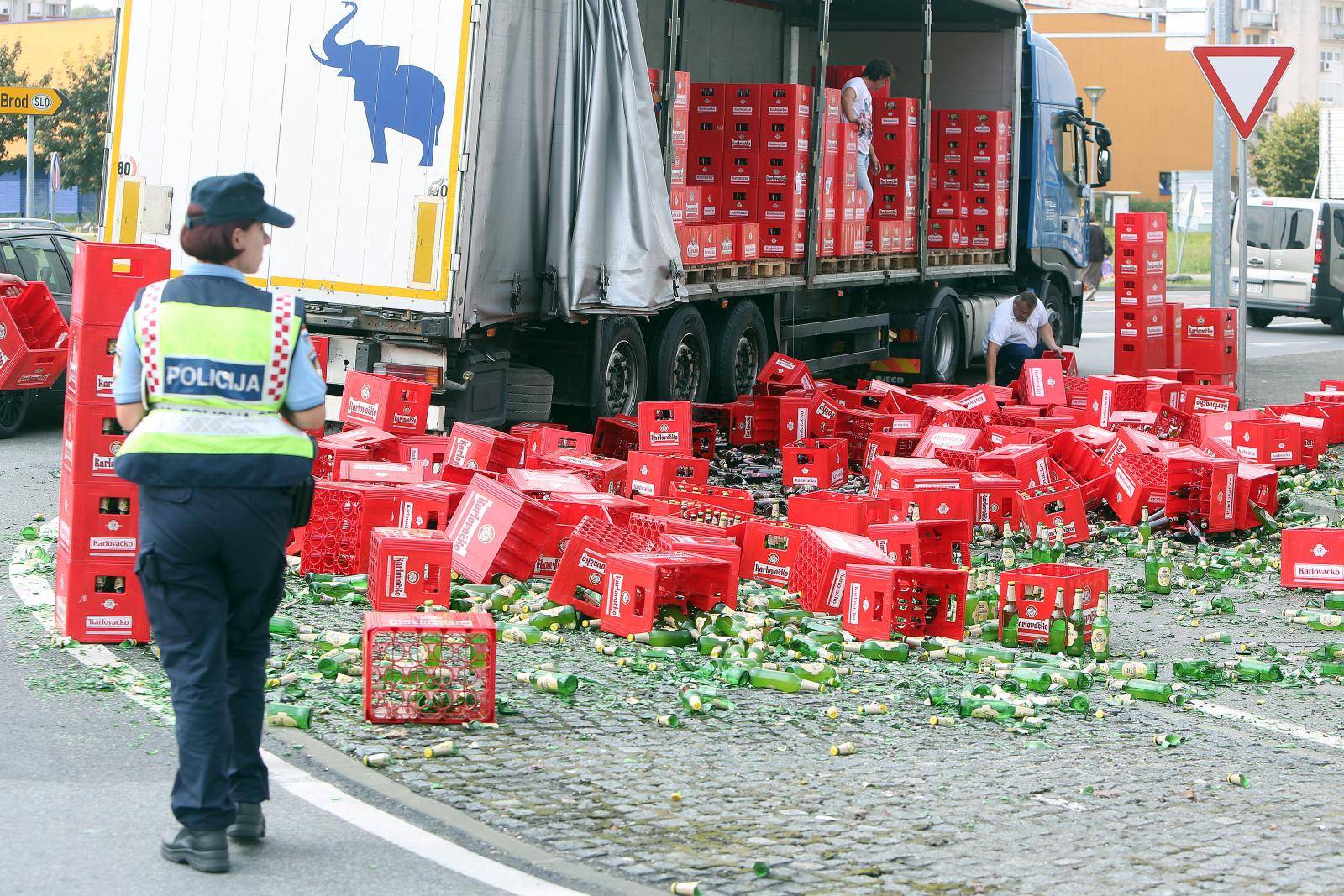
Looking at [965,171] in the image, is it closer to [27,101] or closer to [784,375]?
[784,375]

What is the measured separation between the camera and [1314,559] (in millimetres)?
9523

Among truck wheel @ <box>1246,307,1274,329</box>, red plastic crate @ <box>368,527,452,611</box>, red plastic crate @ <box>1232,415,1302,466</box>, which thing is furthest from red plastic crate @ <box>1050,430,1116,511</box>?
truck wheel @ <box>1246,307,1274,329</box>

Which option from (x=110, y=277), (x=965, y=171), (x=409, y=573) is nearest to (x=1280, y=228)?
(x=965, y=171)

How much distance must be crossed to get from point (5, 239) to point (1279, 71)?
36.6 feet

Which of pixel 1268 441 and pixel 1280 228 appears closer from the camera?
pixel 1268 441

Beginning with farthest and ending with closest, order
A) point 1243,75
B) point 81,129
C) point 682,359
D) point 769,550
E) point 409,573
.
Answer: point 81,129
point 1243,75
point 682,359
point 769,550
point 409,573

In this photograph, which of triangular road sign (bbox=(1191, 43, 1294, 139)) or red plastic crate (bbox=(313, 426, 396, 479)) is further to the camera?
triangular road sign (bbox=(1191, 43, 1294, 139))

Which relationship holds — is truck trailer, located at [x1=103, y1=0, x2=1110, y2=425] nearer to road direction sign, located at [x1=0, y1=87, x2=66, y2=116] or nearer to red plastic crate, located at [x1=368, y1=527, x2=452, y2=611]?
red plastic crate, located at [x1=368, y1=527, x2=452, y2=611]

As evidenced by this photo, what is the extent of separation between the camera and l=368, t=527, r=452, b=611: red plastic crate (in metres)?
7.75

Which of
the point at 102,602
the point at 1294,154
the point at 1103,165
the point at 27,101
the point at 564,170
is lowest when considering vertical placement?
the point at 102,602

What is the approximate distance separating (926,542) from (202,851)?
203 inches

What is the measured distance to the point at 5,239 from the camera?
1453 centimetres

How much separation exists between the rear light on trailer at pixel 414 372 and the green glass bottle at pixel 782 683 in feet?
17.5

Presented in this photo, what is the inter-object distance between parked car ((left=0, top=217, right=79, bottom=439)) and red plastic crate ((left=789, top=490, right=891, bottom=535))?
7.33 m
